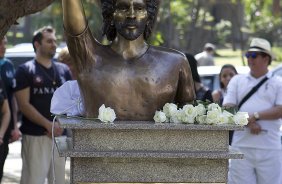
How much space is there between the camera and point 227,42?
49.1 m

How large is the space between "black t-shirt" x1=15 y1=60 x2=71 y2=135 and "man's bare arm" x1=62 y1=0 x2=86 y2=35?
131 inches

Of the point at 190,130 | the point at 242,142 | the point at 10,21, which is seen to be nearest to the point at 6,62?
the point at 10,21

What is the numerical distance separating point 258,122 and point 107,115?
335 centimetres

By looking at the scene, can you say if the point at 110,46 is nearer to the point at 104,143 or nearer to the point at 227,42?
the point at 104,143

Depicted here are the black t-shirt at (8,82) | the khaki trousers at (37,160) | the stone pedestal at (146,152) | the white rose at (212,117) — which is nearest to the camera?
the stone pedestal at (146,152)

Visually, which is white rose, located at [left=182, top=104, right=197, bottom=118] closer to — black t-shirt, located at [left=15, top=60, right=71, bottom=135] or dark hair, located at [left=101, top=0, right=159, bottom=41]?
dark hair, located at [left=101, top=0, right=159, bottom=41]

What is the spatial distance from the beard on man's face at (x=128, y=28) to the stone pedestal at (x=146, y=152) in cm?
62

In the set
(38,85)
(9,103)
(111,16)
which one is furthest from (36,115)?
(111,16)

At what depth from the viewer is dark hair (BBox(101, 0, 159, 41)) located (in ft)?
18.2

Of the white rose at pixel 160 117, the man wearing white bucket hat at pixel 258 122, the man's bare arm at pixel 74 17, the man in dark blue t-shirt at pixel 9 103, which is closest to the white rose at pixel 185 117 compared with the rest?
the white rose at pixel 160 117

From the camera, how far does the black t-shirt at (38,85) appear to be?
8602 millimetres

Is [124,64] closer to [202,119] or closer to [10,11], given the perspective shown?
[202,119]

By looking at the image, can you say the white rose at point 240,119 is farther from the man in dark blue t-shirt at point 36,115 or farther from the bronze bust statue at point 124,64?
the man in dark blue t-shirt at point 36,115

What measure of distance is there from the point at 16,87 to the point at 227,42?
135 ft
